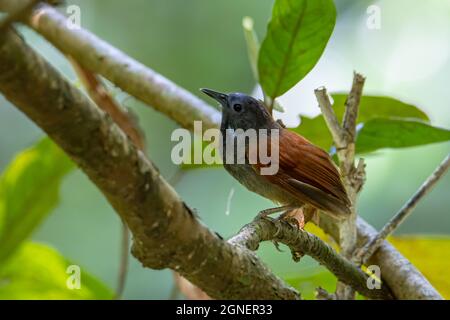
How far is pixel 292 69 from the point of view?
2.27 metres

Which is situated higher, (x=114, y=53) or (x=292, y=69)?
(x=114, y=53)

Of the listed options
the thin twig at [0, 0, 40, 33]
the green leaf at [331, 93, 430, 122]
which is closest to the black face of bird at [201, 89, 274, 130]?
the green leaf at [331, 93, 430, 122]

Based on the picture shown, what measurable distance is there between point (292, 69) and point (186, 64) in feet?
9.68

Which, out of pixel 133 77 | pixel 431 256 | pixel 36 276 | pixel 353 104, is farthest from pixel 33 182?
pixel 431 256

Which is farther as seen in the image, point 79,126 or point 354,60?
point 354,60

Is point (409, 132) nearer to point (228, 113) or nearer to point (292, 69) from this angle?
point (292, 69)

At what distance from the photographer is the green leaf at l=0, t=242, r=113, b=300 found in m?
2.57

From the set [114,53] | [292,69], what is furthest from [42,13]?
[292,69]

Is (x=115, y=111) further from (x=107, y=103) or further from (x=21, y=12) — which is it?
(x=21, y=12)

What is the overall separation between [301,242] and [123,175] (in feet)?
2.77

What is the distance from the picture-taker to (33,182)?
8.79 ft

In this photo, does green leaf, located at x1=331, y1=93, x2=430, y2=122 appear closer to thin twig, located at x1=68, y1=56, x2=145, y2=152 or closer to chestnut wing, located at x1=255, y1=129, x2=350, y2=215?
chestnut wing, located at x1=255, y1=129, x2=350, y2=215

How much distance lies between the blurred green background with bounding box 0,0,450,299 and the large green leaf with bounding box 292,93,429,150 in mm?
1681

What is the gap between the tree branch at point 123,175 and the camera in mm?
845
